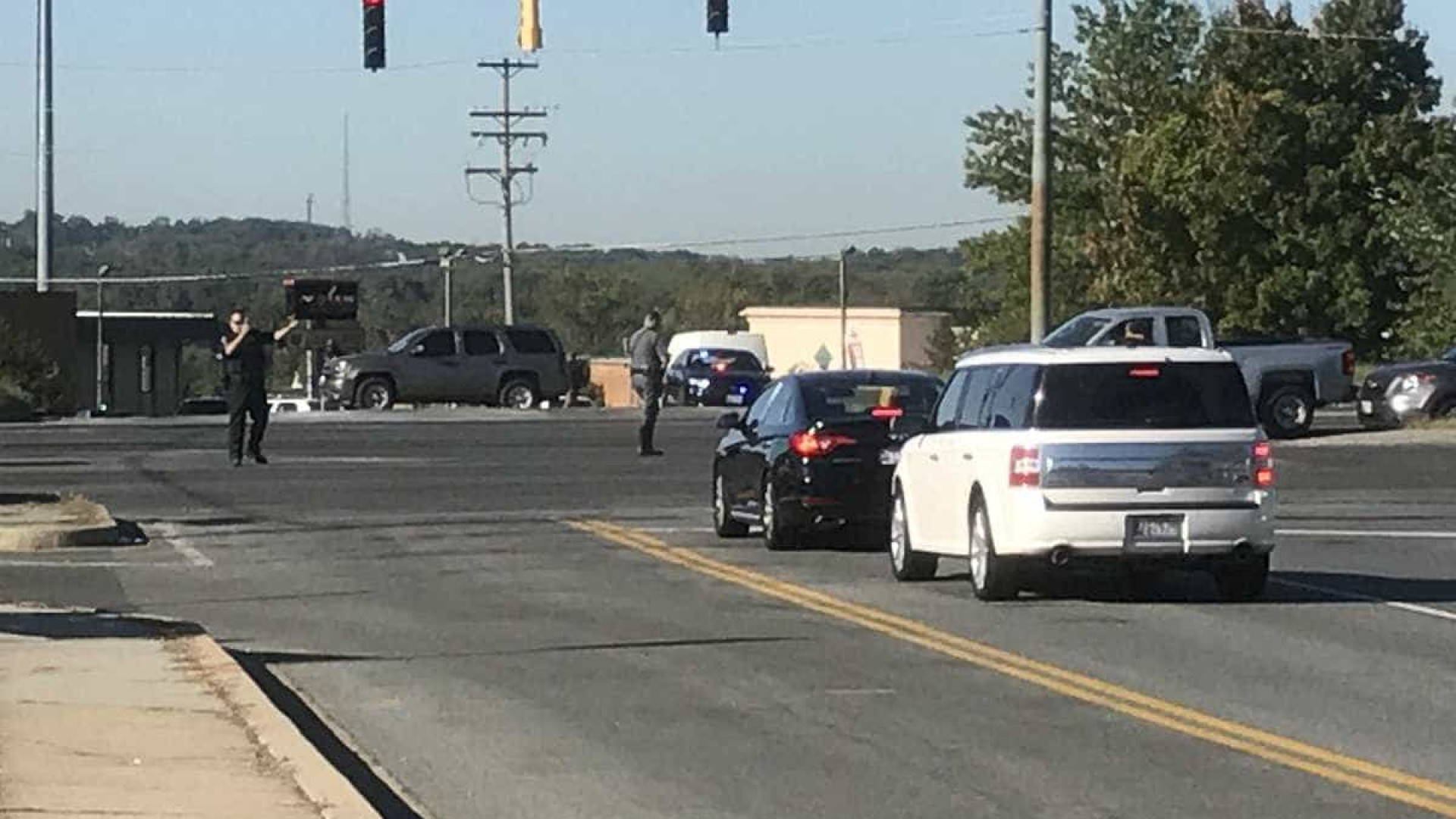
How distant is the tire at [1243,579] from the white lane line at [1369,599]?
704 millimetres

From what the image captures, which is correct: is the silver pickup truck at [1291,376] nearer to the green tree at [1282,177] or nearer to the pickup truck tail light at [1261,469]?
the pickup truck tail light at [1261,469]

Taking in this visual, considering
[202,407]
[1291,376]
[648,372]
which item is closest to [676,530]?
[648,372]

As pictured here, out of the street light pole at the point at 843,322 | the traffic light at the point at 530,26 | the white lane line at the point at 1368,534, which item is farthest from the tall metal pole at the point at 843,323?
the white lane line at the point at 1368,534

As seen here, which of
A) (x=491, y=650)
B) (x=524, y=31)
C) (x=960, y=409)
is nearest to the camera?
(x=491, y=650)

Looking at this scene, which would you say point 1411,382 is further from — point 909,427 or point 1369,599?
point 1369,599

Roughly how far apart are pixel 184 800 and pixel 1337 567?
13.2 metres

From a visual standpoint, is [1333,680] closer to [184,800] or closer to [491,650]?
[491,650]

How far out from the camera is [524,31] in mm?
29375

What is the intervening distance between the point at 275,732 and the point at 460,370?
42.4 metres

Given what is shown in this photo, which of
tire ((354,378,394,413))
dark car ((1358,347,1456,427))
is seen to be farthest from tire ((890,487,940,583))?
tire ((354,378,394,413))

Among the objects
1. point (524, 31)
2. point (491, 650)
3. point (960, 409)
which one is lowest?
point (491, 650)

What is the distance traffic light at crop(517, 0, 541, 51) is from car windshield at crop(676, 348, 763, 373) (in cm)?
3327

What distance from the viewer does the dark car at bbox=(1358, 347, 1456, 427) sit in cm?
4303

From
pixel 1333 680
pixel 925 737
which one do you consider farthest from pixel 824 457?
pixel 925 737
